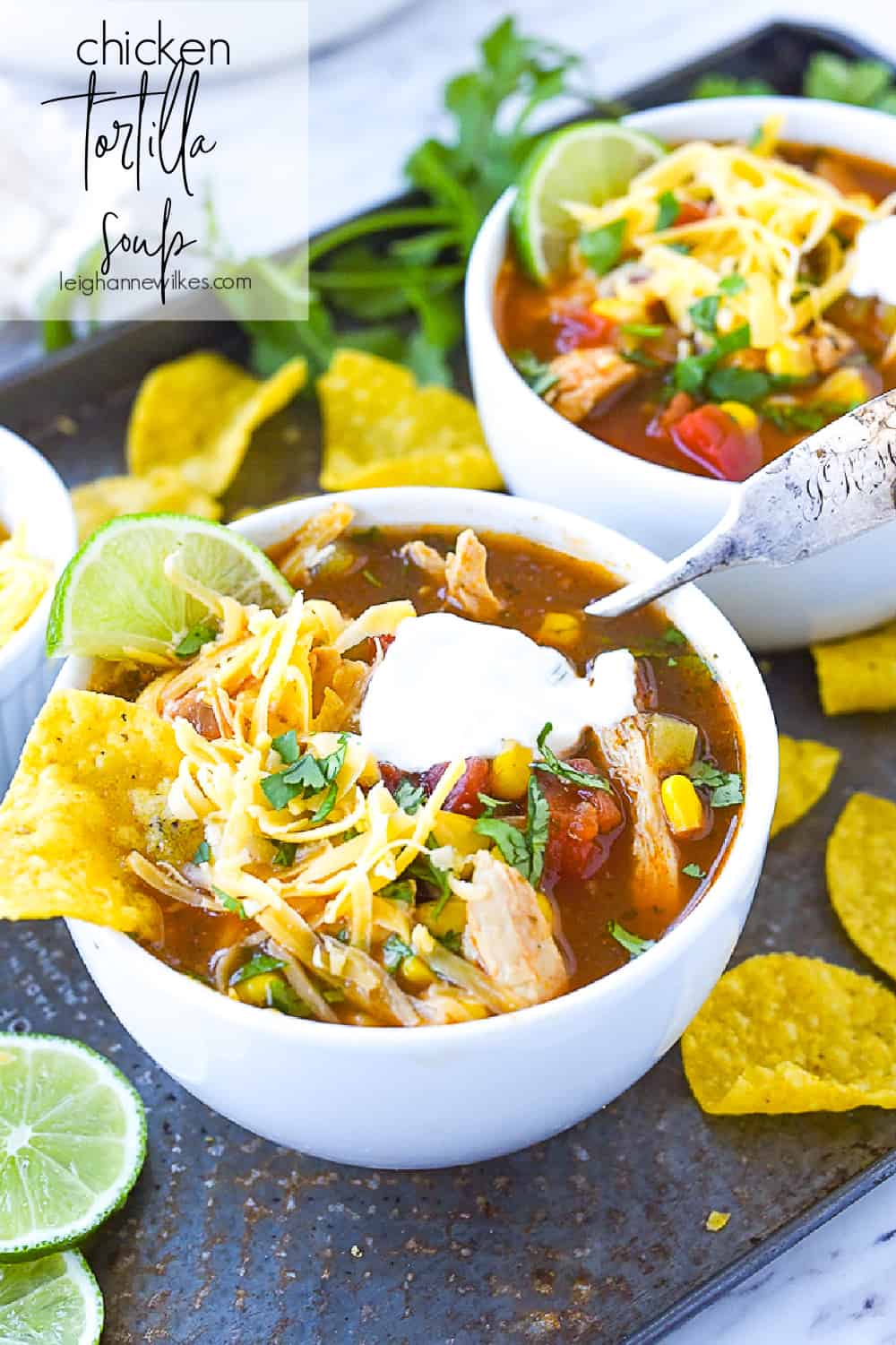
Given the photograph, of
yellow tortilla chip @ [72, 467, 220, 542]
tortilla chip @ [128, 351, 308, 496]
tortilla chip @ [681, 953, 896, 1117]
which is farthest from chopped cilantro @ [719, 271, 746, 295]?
tortilla chip @ [681, 953, 896, 1117]

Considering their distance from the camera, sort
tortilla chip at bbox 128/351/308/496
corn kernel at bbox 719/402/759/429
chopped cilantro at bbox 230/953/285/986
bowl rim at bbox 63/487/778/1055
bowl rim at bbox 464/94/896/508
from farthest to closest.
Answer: tortilla chip at bbox 128/351/308/496
corn kernel at bbox 719/402/759/429
bowl rim at bbox 464/94/896/508
chopped cilantro at bbox 230/953/285/986
bowl rim at bbox 63/487/778/1055

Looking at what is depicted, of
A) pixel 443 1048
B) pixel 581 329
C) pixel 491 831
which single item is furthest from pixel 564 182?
pixel 443 1048

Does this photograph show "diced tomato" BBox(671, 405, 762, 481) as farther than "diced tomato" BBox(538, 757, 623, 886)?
Yes

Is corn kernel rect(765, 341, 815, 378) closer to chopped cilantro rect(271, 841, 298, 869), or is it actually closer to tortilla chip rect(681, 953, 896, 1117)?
tortilla chip rect(681, 953, 896, 1117)

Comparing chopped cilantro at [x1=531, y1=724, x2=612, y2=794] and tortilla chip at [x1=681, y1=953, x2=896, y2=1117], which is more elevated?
chopped cilantro at [x1=531, y1=724, x2=612, y2=794]

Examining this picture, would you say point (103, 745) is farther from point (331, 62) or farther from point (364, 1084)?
point (331, 62)

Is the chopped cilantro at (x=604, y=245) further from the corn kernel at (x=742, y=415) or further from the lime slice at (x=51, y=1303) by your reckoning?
the lime slice at (x=51, y=1303)
